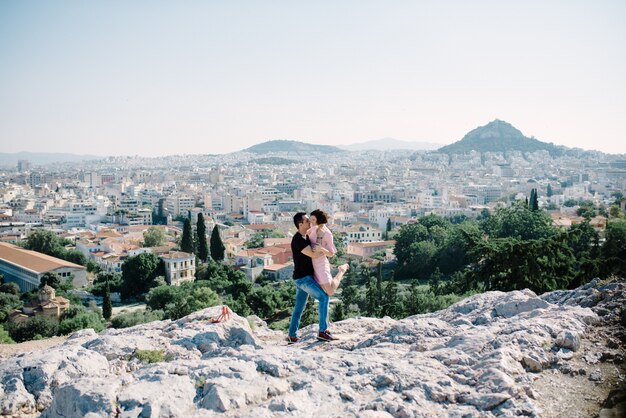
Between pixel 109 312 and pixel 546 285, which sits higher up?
pixel 546 285

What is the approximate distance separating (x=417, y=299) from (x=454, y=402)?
15.0m

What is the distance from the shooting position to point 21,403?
4.15m

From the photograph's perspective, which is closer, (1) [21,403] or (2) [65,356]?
(1) [21,403]

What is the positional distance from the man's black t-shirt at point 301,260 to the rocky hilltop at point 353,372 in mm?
644

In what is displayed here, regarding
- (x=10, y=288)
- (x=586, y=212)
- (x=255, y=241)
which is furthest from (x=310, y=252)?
(x=586, y=212)

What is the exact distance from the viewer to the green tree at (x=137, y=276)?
29.6 metres

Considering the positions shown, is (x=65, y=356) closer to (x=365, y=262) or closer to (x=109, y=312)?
(x=109, y=312)

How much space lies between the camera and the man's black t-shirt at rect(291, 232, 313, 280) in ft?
17.1

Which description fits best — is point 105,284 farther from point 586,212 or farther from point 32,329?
point 586,212

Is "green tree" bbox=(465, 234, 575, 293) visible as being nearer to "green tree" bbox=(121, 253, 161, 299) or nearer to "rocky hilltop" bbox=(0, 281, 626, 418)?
"rocky hilltop" bbox=(0, 281, 626, 418)

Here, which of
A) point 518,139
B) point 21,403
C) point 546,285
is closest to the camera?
point 21,403

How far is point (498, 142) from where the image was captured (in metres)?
168

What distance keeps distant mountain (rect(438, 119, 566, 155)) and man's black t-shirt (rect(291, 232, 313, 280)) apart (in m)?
166

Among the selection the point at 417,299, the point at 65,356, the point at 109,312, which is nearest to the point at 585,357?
the point at 65,356
